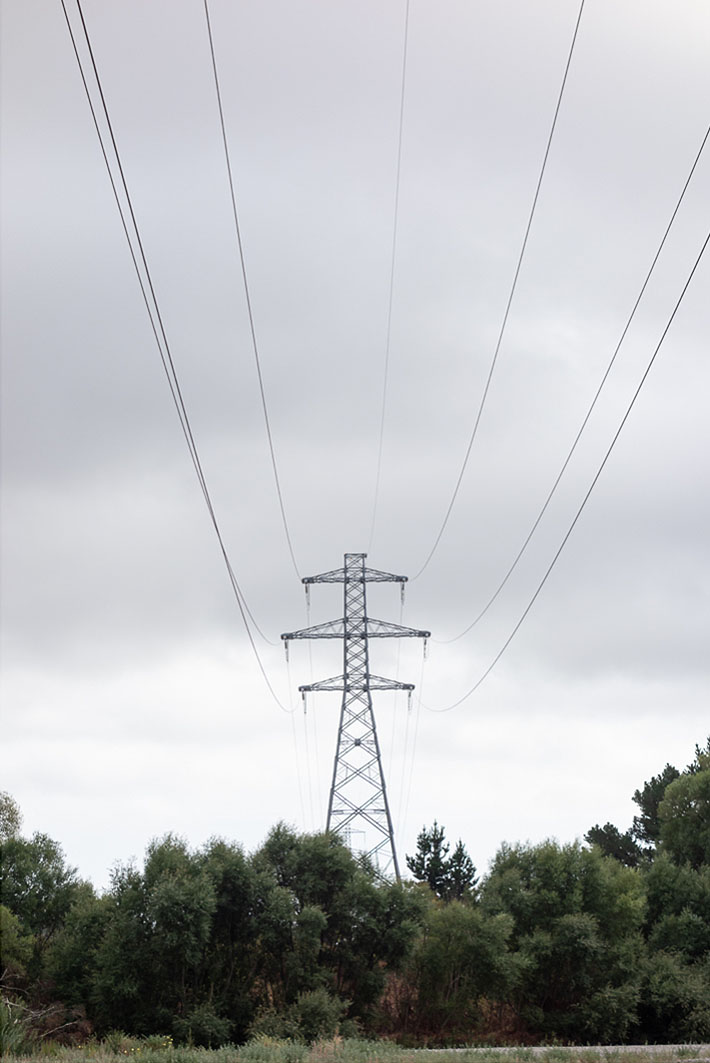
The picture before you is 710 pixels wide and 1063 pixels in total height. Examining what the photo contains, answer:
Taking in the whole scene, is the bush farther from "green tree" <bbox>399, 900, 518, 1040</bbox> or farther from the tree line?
"green tree" <bbox>399, 900, 518, 1040</bbox>

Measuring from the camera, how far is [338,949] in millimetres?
51938

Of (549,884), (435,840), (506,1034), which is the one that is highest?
(435,840)

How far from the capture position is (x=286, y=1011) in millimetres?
47688

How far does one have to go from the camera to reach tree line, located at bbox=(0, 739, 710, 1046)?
4819 centimetres

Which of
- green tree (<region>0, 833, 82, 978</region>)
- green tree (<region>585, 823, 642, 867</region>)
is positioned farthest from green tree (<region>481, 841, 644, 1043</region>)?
green tree (<region>585, 823, 642, 867</region>)

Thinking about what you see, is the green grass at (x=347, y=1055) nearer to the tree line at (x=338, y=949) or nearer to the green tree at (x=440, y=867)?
the tree line at (x=338, y=949)

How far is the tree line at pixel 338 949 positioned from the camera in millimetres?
48188

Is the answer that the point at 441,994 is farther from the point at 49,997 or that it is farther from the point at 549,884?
the point at 49,997

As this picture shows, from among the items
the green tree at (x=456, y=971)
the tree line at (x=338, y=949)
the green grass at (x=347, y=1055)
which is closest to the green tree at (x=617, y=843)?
the tree line at (x=338, y=949)

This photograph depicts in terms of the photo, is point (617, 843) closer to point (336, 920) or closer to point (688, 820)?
point (688, 820)

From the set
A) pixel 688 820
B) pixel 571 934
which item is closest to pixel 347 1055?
pixel 571 934

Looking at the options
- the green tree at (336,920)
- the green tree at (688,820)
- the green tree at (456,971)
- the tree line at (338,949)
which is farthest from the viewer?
the green tree at (688,820)

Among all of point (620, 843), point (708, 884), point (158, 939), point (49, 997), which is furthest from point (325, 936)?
point (620, 843)

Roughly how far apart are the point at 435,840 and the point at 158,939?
51.5 metres
